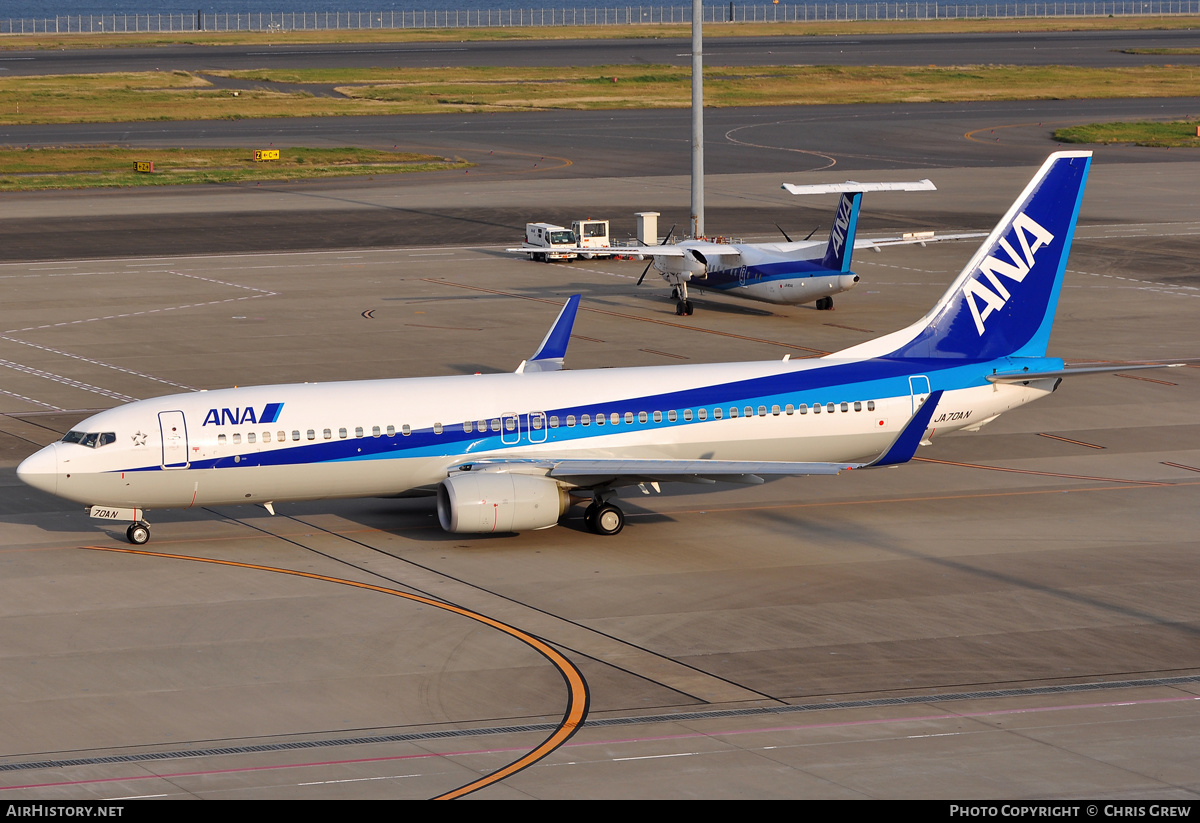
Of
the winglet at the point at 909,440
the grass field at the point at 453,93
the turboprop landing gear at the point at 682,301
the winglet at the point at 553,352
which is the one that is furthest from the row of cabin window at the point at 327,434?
the grass field at the point at 453,93

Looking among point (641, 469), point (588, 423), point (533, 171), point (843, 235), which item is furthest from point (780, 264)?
point (533, 171)

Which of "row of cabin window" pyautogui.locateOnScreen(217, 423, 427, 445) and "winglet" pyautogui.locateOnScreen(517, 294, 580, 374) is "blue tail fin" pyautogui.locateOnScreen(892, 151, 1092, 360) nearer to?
"winglet" pyautogui.locateOnScreen(517, 294, 580, 374)

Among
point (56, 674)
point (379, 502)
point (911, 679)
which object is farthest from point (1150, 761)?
point (379, 502)

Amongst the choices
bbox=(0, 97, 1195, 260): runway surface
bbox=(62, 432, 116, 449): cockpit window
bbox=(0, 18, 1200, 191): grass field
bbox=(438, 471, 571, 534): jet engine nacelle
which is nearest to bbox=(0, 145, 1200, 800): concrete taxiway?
bbox=(438, 471, 571, 534): jet engine nacelle

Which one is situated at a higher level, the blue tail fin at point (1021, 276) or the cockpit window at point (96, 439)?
the blue tail fin at point (1021, 276)

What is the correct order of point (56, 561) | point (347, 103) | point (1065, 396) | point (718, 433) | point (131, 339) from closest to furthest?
point (56, 561)
point (718, 433)
point (1065, 396)
point (131, 339)
point (347, 103)

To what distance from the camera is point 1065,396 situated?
53562 mm

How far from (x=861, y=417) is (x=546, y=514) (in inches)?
342

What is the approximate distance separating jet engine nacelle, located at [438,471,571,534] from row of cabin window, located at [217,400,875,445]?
139cm

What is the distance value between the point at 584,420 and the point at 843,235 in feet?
98.0

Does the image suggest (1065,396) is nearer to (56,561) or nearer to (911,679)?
(911,679)

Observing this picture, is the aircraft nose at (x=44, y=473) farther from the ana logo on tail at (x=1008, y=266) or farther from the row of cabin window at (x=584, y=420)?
the ana logo on tail at (x=1008, y=266)

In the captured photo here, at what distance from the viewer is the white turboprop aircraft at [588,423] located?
3606 cm

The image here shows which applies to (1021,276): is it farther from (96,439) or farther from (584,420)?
(96,439)
